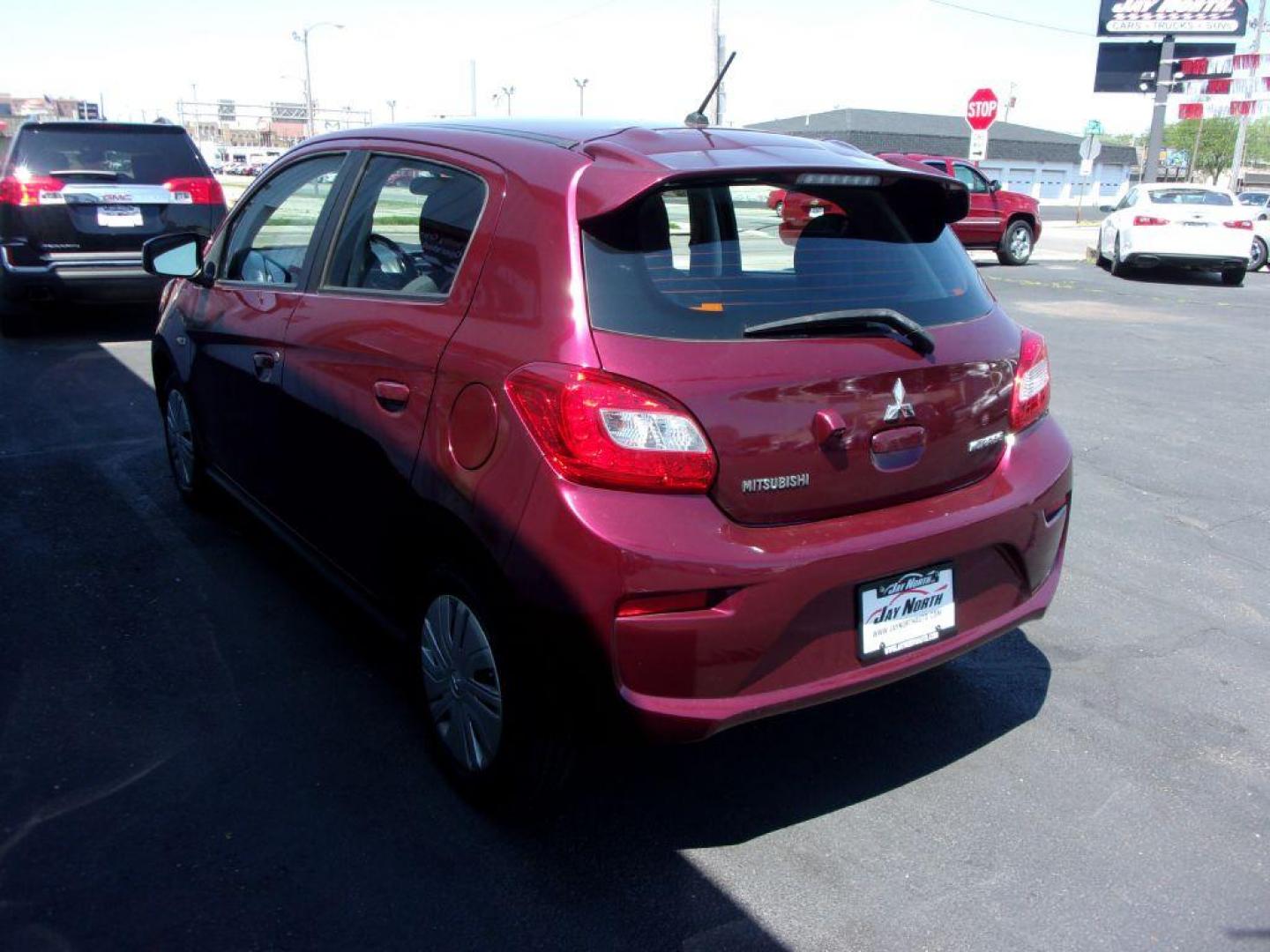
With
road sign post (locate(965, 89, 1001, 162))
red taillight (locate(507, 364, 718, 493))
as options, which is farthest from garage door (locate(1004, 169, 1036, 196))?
red taillight (locate(507, 364, 718, 493))

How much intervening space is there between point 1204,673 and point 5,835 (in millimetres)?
3771

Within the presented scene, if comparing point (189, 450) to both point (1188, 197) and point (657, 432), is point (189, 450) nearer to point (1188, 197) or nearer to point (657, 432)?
point (657, 432)

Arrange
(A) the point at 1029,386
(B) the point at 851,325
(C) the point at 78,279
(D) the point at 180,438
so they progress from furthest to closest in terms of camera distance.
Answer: (C) the point at 78,279 → (D) the point at 180,438 → (A) the point at 1029,386 → (B) the point at 851,325

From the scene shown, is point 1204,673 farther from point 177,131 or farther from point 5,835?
point 177,131

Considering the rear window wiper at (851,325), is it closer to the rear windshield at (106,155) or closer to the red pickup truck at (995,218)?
the rear windshield at (106,155)

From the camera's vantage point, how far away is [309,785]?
10.1ft

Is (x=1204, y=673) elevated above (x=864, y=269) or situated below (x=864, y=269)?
below

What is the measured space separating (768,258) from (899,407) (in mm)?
560

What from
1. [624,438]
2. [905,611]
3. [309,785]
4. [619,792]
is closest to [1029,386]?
[905,611]

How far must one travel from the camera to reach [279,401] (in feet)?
12.3

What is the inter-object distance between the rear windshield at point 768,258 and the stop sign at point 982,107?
70.0 feet

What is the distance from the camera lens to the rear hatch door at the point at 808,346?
2.53m

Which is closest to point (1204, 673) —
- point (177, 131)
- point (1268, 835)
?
point (1268, 835)

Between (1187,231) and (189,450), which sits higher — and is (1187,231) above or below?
above
